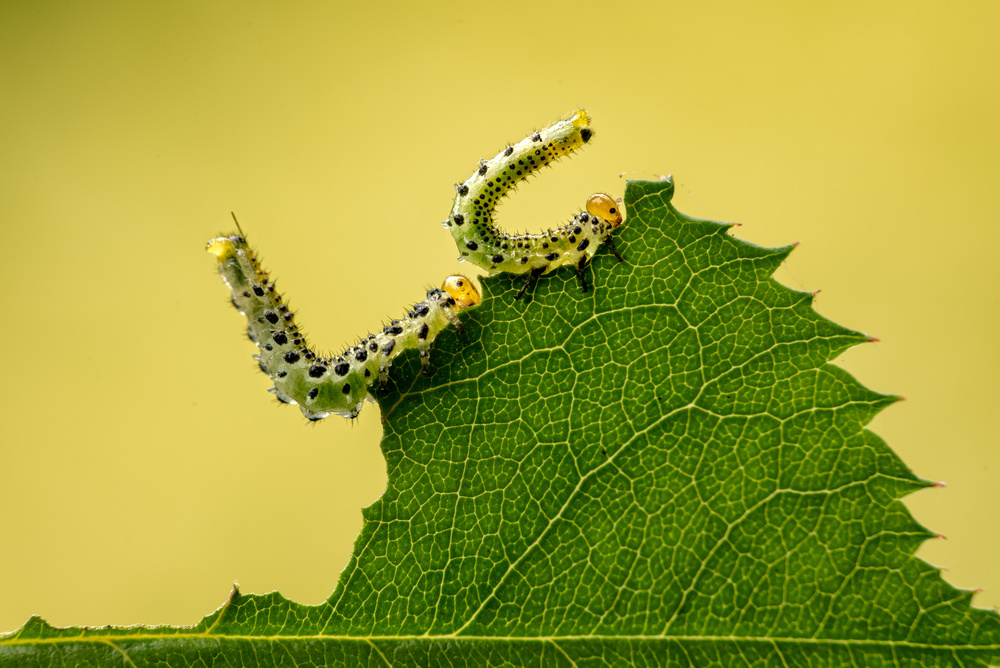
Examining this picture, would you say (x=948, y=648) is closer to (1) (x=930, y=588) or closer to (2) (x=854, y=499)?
(1) (x=930, y=588)

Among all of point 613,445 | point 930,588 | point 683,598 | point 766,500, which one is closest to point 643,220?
point 613,445

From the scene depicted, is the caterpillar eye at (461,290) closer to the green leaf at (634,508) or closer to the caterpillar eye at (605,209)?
the green leaf at (634,508)

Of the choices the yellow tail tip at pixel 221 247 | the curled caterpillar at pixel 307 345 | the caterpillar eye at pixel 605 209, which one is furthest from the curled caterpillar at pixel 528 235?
the yellow tail tip at pixel 221 247

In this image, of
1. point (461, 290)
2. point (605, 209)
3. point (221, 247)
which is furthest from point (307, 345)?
point (605, 209)

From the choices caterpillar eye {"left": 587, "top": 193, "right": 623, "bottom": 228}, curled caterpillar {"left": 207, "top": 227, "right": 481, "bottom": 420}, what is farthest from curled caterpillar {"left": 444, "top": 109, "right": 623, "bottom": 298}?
curled caterpillar {"left": 207, "top": 227, "right": 481, "bottom": 420}

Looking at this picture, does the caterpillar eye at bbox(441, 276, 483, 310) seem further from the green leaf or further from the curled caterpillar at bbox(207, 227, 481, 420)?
the green leaf

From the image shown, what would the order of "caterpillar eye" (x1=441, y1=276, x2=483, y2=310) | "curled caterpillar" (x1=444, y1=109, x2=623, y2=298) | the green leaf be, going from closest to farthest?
the green leaf
"curled caterpillar" (x1=444, y1=109, x2=623, y2=298)
"caterpillar eye" (x1=441, y1=276, x2=483, y2=310)
